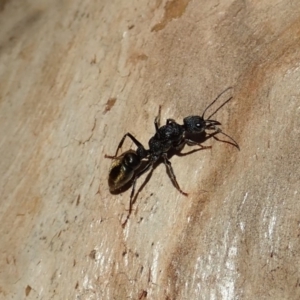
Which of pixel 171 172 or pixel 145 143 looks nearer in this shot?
pixel 171 172

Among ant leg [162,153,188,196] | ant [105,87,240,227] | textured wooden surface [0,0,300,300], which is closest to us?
textured wooden surface [0,0,300,300]

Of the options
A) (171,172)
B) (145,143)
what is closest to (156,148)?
(145,143)

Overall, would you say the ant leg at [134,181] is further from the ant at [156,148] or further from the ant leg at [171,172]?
the ant leg at [171,172]

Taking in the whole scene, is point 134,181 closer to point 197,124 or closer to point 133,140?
point 133,140

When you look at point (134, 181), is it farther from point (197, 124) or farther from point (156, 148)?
point (197, 124)

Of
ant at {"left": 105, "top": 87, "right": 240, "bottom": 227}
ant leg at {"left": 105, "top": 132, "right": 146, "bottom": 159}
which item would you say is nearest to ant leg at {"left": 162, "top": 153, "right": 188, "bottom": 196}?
ant at {"left": 105, "top": 87, "right": 240, "bottom": 227}

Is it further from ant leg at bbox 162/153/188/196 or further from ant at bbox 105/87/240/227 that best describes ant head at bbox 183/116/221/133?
ant leg at bbox 162/153/188/196

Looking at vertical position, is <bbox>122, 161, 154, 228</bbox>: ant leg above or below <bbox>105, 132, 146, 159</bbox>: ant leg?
below

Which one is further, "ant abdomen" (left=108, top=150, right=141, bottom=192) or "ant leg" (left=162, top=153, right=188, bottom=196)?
"ant abdomen" (left=108, top=150, right=141, bottom=192)
